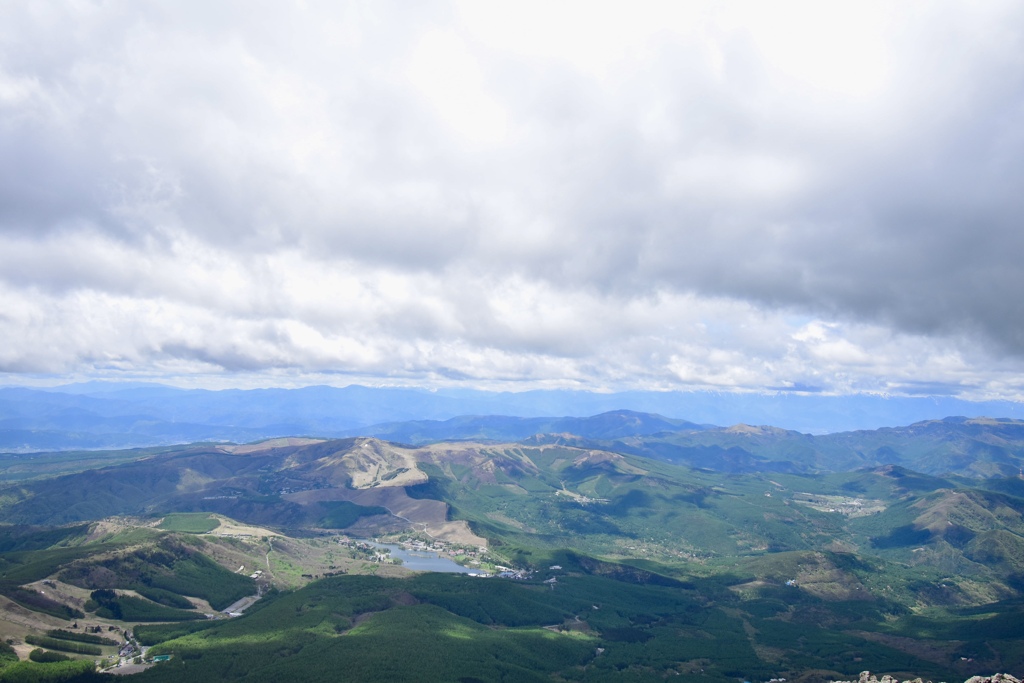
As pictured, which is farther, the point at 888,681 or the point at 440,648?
the point at 440,648

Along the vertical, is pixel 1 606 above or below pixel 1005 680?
below

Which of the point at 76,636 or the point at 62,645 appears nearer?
the point at 62,645

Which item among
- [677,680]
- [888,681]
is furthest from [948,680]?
[888,681]

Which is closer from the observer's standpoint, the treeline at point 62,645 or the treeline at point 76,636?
the treeline at point 62,645

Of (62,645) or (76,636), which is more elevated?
(62,645)

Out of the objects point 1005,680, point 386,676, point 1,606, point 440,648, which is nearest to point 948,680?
point 1005,680

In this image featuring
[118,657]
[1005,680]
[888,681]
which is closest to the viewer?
[1005,680]

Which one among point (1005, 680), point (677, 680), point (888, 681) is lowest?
point (677, 680)

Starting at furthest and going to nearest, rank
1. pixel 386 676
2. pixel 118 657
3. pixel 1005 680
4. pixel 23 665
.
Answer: pixel 118 657, pixel 386 676, pixel 23 665, pixel 1005 680

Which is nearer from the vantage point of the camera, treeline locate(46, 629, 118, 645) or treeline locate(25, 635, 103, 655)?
treeline locate(25, 635, 103, 655)

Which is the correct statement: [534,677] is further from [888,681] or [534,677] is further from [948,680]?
[948,680]
